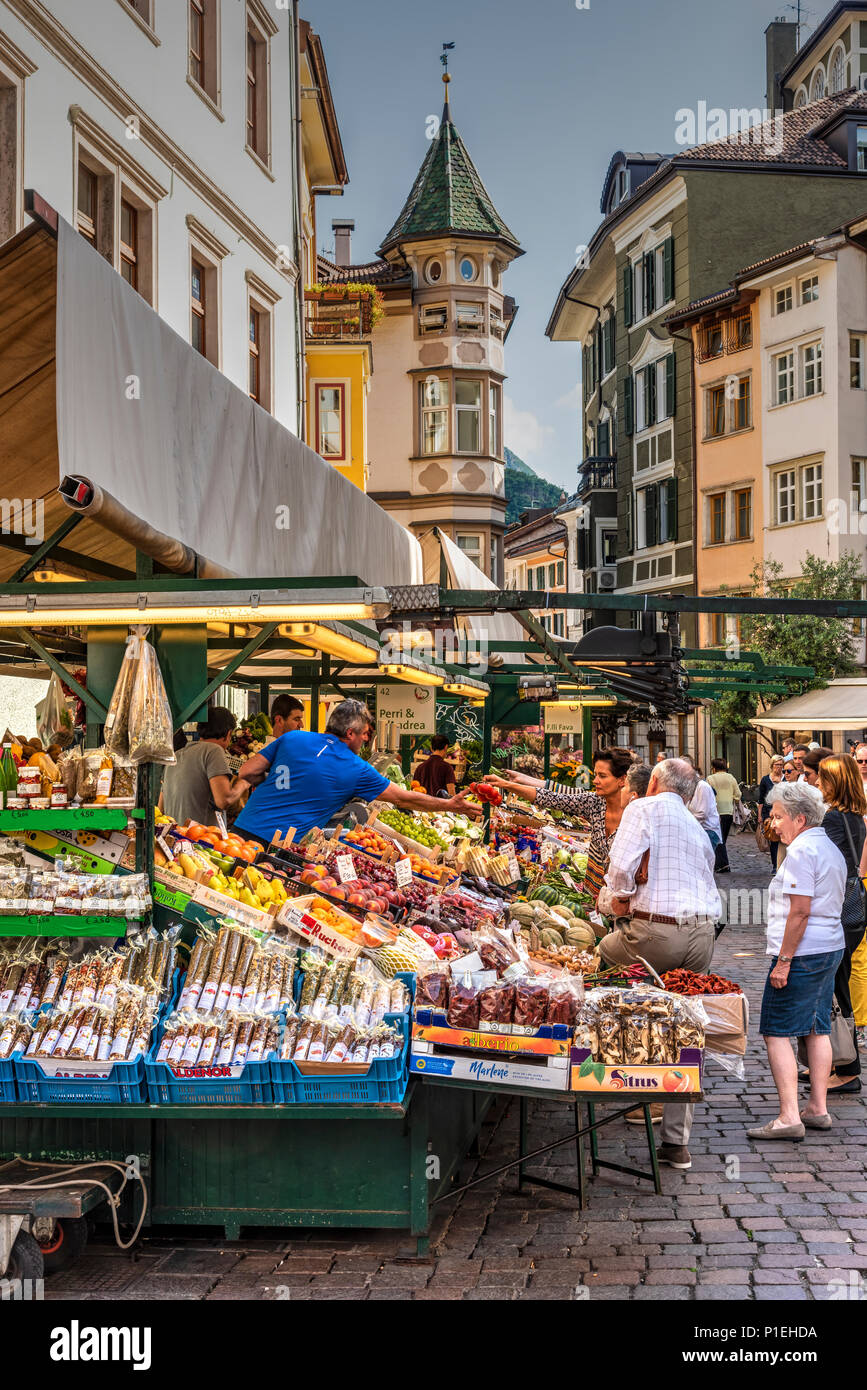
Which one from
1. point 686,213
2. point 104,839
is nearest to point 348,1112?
point 104,839

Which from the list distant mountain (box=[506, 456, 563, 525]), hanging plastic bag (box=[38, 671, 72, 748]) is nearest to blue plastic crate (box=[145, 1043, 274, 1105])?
hanging plastic bag (box=[38, 671, 72, 748])

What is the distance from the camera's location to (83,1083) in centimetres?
503

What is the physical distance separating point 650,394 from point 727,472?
6.52 m

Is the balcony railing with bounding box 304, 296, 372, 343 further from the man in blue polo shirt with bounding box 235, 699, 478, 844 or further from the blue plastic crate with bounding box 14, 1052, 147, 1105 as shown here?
the blue plastic crate with bounding box 14, 1052, 147, 1105

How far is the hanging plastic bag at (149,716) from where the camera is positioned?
5035 mm

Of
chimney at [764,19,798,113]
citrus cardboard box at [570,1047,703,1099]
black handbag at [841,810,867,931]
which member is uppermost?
chimney at [764,19,798,113]

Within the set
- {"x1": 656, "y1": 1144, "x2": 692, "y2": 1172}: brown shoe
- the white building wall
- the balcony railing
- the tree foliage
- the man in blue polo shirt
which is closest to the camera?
{"x1": 656, "y1": 1144, "x2": 692, "y2": 1172}: brown shoe

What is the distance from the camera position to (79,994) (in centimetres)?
511

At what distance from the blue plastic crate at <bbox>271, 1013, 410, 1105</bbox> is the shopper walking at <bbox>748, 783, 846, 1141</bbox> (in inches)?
108

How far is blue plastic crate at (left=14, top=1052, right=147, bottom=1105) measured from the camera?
16.4 feet

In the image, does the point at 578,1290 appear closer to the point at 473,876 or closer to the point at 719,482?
the point at 473,876

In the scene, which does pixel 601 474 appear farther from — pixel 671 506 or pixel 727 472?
pixel 727 472

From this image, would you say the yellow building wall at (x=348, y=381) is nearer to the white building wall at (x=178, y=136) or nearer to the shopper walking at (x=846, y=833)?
the white building wall at (x=178, y=136)
